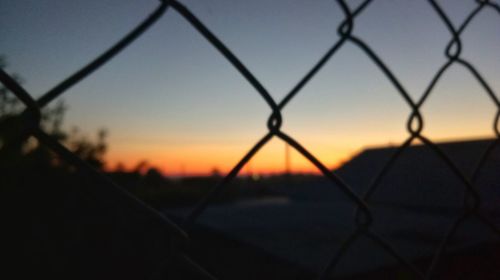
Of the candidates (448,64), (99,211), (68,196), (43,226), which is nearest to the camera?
(448,64)

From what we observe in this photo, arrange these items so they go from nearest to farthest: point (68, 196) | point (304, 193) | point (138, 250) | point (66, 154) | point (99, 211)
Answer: point (66, 154)
point (138, 250)
point (99, 211)
point (68, 196)
point (304, 193)

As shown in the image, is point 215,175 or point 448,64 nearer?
point 448,64

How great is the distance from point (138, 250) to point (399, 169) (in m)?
3.14

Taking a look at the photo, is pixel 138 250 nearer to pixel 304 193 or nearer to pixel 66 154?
pixel 66 154

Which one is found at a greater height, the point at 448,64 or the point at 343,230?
the point at 343,230

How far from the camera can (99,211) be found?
298 inches

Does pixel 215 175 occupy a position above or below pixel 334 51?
above

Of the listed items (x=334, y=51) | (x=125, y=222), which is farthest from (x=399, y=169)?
(x=125, y=222)

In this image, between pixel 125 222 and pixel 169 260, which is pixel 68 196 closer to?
pixel 125 222

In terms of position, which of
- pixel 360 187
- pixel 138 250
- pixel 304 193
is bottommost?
pixel 138 250

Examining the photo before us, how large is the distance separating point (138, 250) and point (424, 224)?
4036 millimetres

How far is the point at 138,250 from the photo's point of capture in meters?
4.49

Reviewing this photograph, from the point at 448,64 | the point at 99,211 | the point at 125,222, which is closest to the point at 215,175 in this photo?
the point at 99,211

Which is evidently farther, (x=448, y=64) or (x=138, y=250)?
(x=138, y=250)
